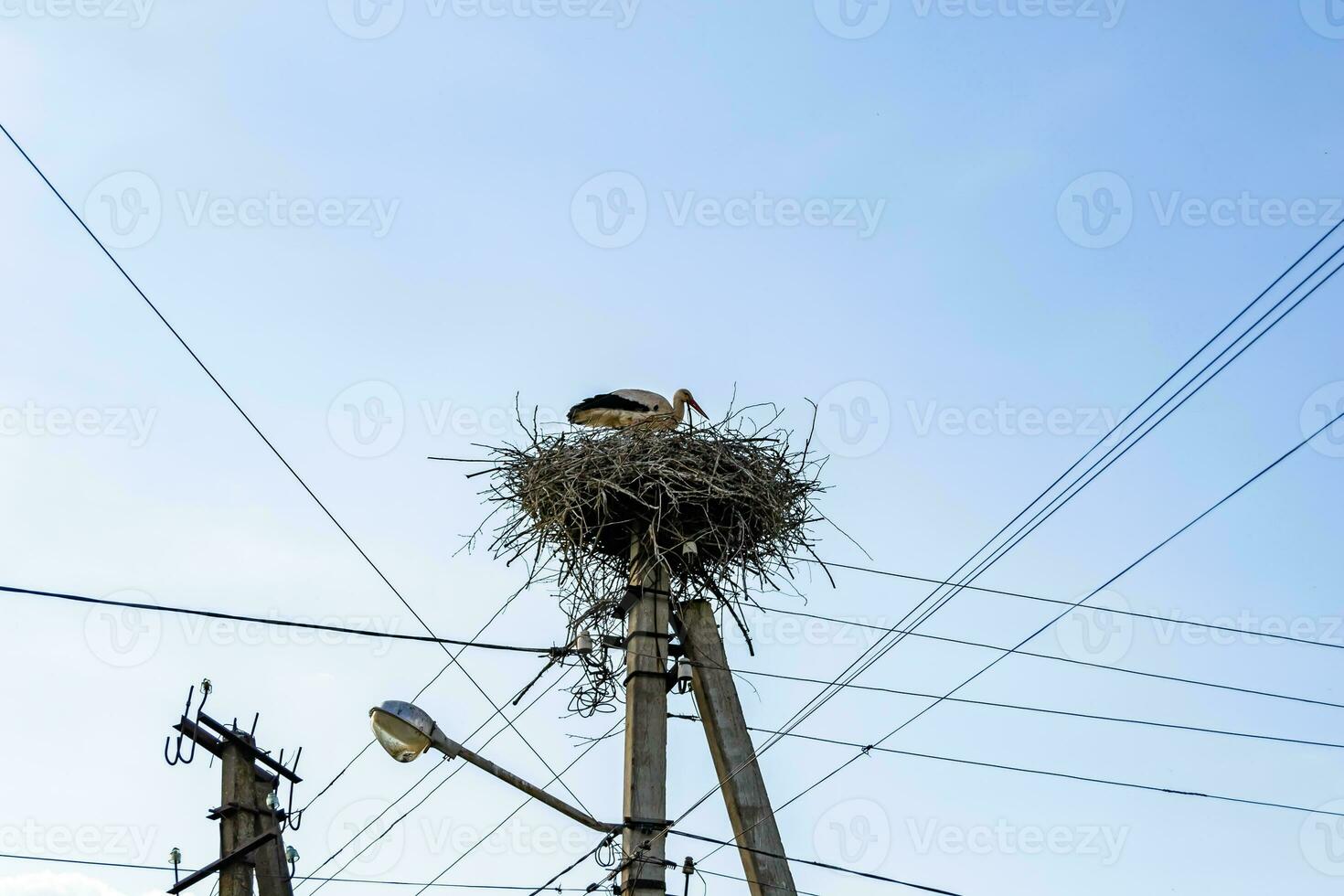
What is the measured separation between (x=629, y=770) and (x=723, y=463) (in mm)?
1956

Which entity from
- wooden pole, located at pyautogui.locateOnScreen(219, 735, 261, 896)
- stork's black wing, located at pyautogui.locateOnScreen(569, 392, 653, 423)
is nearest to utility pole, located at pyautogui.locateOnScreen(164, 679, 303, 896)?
wooden pole, located at pyautogui.locateOnScreen(219, 735, 261, 896)

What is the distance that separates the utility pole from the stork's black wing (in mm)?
3378

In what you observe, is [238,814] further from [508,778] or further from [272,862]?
[508,778]

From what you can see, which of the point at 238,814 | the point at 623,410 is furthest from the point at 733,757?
the point at 238,814

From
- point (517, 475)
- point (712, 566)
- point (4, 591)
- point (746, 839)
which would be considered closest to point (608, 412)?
point (517, 475)

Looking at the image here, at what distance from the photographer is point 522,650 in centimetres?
855

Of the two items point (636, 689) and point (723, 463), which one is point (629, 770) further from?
point (723, 463)

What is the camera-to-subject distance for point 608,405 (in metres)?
10.6

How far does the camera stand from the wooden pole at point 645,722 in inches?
299

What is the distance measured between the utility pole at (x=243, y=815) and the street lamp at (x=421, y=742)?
344cm

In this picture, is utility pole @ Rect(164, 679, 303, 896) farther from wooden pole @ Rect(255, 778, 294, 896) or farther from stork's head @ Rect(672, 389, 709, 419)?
stork's head @ Rect(672, 389, 709, 419)

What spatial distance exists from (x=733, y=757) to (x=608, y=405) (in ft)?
11.1

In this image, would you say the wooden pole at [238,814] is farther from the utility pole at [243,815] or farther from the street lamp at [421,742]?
the street lamp at [421,742]

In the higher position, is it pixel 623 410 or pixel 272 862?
pixel 623 410
